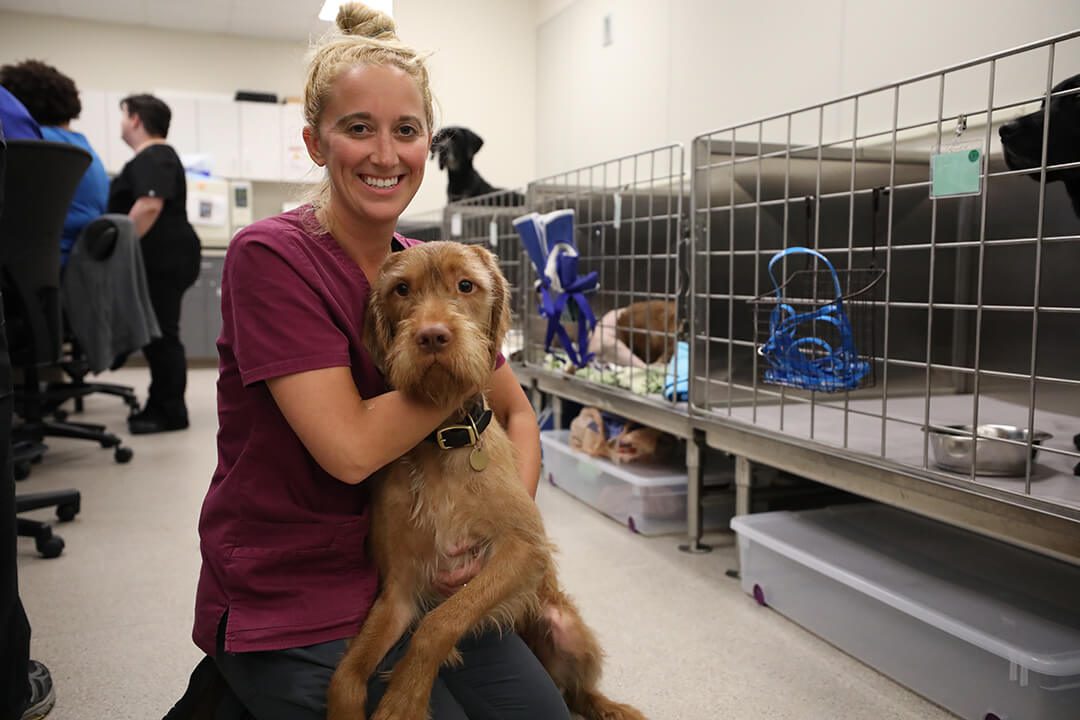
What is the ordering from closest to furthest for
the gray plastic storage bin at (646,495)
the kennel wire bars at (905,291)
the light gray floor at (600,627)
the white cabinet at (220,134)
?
1. the light gray floor at (600,627)
2. the kennel wire bars at (905,291)
3. the gray plastic storage bin at (646,495)
4. the white cabinet at (220,134)

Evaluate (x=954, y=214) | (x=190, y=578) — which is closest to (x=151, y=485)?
(x=190, y=578)

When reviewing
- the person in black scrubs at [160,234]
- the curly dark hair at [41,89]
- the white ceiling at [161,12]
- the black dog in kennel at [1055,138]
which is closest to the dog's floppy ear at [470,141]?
the person in black scrubs at [160,234]

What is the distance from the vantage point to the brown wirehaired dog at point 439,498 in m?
1.10

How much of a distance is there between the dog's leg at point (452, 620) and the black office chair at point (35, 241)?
2.47 meters

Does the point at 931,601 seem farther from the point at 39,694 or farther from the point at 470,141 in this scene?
the point at 470,141

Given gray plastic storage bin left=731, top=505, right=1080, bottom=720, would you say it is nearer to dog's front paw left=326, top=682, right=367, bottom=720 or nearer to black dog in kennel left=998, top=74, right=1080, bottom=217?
black dog in kennel left=998, top=74, right=1080, bottom=217

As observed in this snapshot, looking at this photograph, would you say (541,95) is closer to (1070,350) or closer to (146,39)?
(146,39)

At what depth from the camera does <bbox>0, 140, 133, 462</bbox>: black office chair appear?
9.26ft

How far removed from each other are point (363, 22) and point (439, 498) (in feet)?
2.58

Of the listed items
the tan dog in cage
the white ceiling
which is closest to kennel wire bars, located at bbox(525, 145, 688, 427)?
the tan dog in cage

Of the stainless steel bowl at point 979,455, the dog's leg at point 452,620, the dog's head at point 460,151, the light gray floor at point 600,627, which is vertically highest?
the dog's head at point 460,151

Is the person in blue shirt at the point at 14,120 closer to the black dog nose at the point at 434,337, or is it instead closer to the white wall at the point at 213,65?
the white wall at the point at 213,65

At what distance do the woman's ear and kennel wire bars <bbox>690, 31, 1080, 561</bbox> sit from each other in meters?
1.18

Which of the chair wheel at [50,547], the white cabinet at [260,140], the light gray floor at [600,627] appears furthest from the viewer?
the white cabinet at [260,140]
